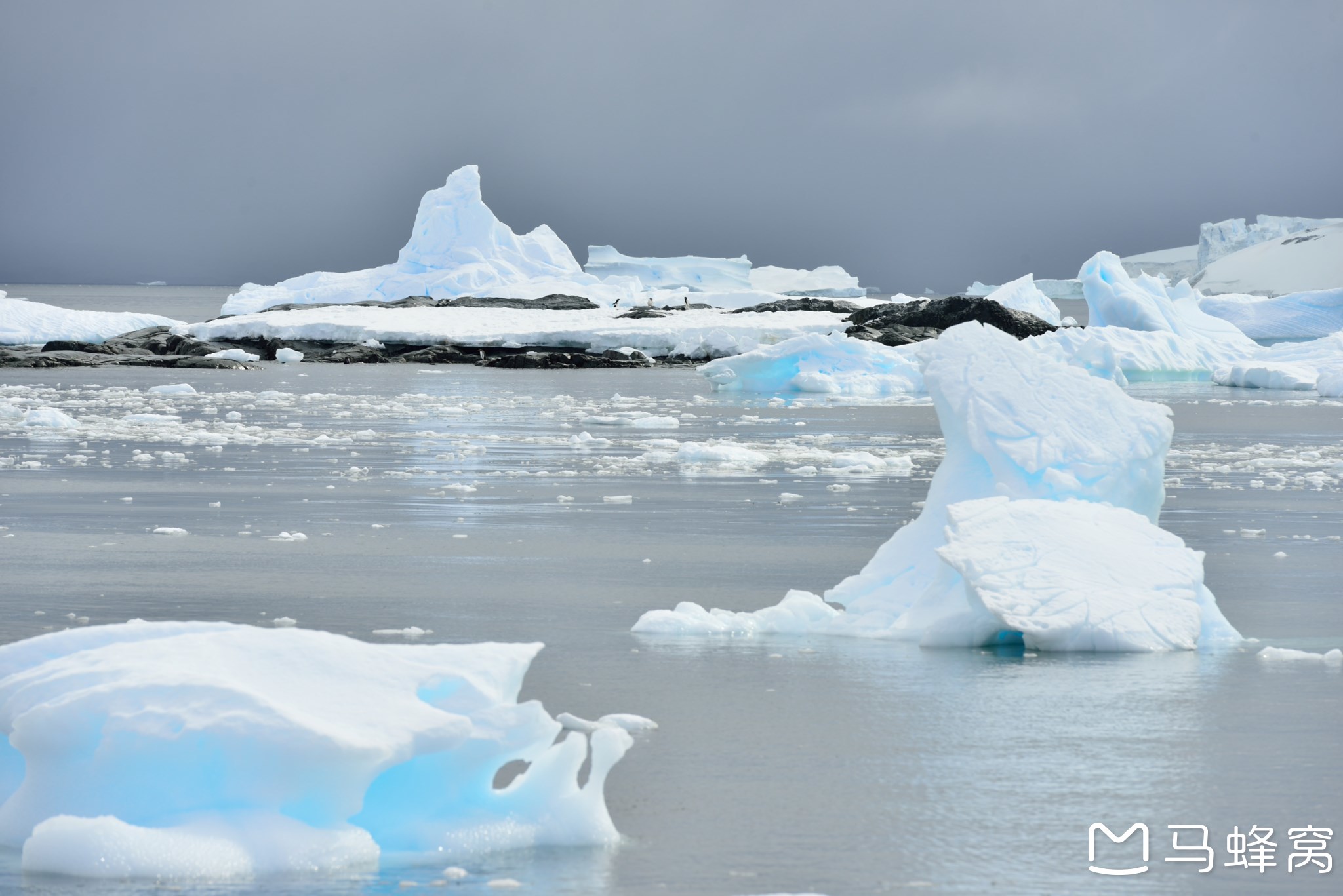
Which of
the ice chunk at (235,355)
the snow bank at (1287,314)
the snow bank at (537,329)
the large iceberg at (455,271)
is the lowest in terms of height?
the ice chunk at (235,355)

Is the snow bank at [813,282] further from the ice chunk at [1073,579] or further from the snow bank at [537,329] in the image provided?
the ice chunk at [1073,579]

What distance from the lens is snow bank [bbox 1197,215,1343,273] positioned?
8106cm

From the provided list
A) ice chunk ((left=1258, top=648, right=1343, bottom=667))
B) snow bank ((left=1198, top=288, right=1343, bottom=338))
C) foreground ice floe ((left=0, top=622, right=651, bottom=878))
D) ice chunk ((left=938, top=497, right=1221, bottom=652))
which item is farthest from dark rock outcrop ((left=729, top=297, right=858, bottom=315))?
foreground ice floe ((left=0, top=622, right=651, bottom=878))

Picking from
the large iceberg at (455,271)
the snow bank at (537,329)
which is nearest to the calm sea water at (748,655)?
the snow bank at (537,329)

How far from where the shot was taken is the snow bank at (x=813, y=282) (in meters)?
71.7

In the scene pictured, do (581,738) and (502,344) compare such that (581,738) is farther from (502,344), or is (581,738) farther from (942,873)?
(502,344)

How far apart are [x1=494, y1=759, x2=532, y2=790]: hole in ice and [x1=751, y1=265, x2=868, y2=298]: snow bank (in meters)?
67.1

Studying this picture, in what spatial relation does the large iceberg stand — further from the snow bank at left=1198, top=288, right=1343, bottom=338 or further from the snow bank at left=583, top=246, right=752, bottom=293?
the snow bank at left=1198, top=288, right=1343, bottom=338

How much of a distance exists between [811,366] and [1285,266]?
53.9 m

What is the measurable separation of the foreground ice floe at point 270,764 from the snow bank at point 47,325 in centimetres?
4017

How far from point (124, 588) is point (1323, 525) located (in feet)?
23.1

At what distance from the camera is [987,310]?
123 ft

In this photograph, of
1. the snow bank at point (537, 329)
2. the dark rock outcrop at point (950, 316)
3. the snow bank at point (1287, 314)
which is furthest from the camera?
the snow bank at point (1287, 314)

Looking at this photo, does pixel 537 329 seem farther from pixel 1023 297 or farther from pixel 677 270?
pixel 677 270
